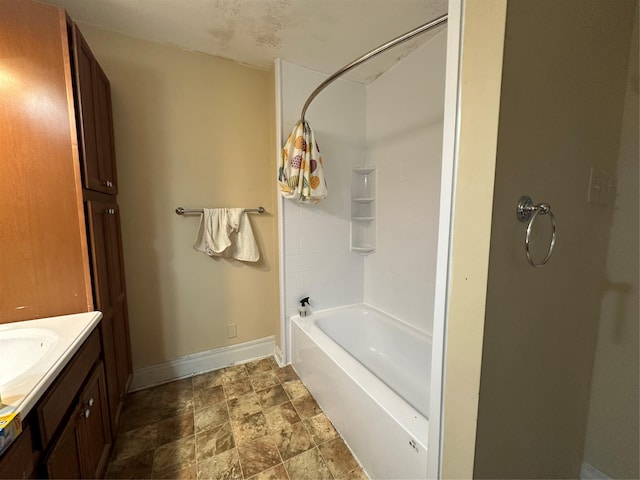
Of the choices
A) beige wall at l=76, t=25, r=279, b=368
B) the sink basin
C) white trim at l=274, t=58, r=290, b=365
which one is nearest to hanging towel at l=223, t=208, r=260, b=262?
beige wall at l=76, t=25, r=279, b=368

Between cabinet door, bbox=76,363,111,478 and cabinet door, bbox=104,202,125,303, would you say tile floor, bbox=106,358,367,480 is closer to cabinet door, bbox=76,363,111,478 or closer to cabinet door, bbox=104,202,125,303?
cabinet door, bbox=76,363,111,478

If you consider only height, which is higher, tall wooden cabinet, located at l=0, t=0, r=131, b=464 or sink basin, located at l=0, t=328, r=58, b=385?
tall wooden cabinet, located at l=0, t=0, r=131, b=464

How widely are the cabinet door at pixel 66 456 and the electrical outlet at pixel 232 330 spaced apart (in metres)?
1.17

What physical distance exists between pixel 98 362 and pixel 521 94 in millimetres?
1798

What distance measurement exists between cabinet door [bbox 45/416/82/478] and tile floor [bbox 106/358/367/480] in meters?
0.51

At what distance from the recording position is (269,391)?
5.84ft

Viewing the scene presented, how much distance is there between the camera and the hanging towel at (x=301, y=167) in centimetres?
167

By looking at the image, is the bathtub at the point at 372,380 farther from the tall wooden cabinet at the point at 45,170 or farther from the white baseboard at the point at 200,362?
the tall wooden cabinet at the point at 45,170

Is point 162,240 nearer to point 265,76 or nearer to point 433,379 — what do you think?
point 265,76

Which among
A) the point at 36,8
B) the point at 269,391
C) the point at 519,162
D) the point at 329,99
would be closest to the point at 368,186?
the point at 329,99

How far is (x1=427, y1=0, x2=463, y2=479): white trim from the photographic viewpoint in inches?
26.9

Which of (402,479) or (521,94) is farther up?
(521,94)

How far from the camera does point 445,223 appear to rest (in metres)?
0.74

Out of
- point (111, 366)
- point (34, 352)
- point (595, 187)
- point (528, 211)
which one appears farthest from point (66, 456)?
point (595, 187)
